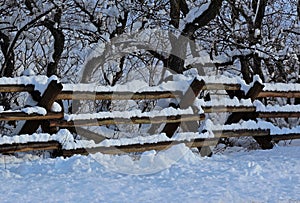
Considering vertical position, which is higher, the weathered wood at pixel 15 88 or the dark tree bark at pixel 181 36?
the dark tree bark at pixel 181 36

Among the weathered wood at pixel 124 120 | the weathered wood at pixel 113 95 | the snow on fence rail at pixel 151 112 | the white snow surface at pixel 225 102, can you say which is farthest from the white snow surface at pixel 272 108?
the weathered wood at pixel 113 95

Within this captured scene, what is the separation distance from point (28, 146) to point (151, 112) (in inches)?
78.4

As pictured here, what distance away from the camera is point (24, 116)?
6.17 metres

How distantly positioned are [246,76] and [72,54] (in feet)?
14.3

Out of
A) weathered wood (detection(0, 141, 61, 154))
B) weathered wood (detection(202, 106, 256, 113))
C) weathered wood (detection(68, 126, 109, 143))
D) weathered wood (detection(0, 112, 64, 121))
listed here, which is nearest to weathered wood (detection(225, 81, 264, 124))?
weathered wood (detection(202, 106, 256, 113))

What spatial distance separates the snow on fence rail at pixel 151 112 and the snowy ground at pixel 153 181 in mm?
496

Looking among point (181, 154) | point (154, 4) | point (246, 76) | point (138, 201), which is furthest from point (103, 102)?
point (138, 201)

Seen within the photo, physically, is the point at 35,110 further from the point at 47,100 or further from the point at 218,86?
the point at 218,86

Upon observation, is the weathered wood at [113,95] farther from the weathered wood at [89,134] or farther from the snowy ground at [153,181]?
the weathered wood at [89,134]

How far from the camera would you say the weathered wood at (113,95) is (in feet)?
21.5

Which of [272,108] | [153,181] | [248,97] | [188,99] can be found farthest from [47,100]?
[272,108]

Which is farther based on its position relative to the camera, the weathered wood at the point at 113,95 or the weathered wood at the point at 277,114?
the weathered wood at the point at 277,114

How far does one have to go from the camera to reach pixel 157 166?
5.84 metres

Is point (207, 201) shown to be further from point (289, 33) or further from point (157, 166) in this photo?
point (289, 33)
